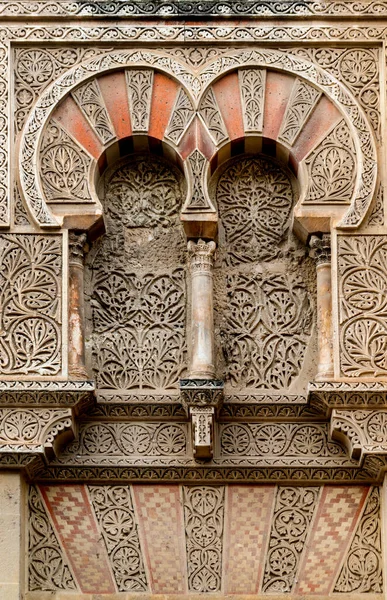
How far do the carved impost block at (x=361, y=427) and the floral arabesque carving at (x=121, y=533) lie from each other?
1347mm

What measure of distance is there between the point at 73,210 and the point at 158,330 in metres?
0.90

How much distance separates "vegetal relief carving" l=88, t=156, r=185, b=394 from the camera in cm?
1227

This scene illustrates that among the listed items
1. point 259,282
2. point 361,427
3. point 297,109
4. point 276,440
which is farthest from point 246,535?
point 297,109

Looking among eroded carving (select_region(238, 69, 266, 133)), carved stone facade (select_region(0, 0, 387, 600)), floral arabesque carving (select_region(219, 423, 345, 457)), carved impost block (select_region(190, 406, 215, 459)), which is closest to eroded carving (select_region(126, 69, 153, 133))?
carved stone facade (select_region(0, 0, 387, 600))

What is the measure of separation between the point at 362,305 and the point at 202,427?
123 cm

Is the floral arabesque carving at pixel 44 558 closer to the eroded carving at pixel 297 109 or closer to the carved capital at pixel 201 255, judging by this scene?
the carved capital at pixel 201 255

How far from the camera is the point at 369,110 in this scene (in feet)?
41.0

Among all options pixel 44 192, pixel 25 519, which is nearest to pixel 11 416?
pixel 25 519

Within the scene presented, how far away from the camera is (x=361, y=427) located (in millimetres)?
11875

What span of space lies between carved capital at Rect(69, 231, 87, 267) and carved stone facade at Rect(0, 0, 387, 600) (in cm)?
2

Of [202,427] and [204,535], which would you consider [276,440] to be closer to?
[202,427]

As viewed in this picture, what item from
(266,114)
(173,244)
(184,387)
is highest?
(266,114)

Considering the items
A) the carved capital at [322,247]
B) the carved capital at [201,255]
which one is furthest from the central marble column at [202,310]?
the carved capital at [322,247]

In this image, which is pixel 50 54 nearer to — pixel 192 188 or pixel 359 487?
pixel 192 188
